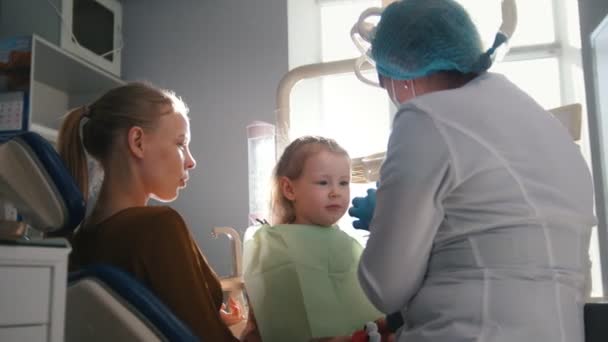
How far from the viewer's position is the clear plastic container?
2.32 m

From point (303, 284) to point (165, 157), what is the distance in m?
0.46

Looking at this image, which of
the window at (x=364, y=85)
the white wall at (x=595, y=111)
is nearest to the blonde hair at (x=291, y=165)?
the white wall at (x=595, y=111)

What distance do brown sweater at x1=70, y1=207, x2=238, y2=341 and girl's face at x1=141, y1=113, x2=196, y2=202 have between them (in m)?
0.19

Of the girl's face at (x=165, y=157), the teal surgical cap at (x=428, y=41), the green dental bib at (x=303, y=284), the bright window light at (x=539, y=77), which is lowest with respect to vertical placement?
the green dental bib at (x=303, y=284)

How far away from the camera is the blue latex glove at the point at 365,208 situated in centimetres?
141

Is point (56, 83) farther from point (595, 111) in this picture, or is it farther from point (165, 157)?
point (595, 111)

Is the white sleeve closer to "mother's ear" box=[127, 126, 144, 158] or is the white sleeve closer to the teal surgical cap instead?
the teal surgical cap

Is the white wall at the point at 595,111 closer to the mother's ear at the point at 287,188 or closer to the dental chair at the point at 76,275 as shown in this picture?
the mother's ear at the point at 287,188

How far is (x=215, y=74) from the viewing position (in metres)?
3.06

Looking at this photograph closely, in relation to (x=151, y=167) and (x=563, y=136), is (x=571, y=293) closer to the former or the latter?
(x=563, y=136)

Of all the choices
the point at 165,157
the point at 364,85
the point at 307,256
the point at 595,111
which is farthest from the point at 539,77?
the point at 165,157

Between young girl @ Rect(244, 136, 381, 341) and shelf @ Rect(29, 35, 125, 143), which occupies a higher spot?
shelf @ Rect(29, 35, 125, 143)

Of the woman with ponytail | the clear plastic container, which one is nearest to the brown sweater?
the woman with ponytail

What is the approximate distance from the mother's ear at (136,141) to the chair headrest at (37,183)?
15.8 inches
